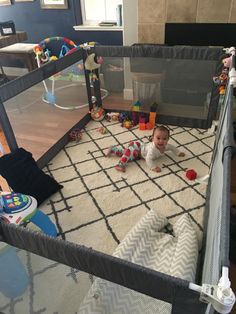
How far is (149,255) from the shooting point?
4.70 feet

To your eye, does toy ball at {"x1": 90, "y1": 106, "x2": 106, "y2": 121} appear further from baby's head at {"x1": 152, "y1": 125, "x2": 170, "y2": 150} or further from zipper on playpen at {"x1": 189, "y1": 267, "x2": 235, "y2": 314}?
zipper on playpen at {"x1": 189, "y1": 267, "x2": 235, "y2": 314}

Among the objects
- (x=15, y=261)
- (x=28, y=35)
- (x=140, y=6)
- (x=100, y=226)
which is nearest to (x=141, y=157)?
(x=100, y=226)

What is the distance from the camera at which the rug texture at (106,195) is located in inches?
40.0

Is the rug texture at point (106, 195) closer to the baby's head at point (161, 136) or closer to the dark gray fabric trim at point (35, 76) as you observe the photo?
the baby's head at point (161, 136)

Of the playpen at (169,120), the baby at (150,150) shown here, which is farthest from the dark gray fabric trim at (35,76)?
the baby at (150,150)

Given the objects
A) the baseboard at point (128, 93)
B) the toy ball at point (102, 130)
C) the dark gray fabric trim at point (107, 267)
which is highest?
the dark gray fabric trim at point (107, 267)

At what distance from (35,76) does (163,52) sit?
1.10 metres

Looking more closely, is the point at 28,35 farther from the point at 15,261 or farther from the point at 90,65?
the point at 15,261

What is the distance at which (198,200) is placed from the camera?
1.83m

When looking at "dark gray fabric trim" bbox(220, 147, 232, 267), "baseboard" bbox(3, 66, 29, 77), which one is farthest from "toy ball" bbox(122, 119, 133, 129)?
"baseboard" bbox(3, 66, 29, 77)

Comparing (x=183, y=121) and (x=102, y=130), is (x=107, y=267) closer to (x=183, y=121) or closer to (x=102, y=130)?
(x=102, y=130)

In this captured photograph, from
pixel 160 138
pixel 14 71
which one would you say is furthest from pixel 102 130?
pixel 14 71

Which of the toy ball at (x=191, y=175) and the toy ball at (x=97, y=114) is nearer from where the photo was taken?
the toy ball at (x=191, y=175)

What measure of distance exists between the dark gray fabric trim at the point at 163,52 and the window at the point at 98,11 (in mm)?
1261
